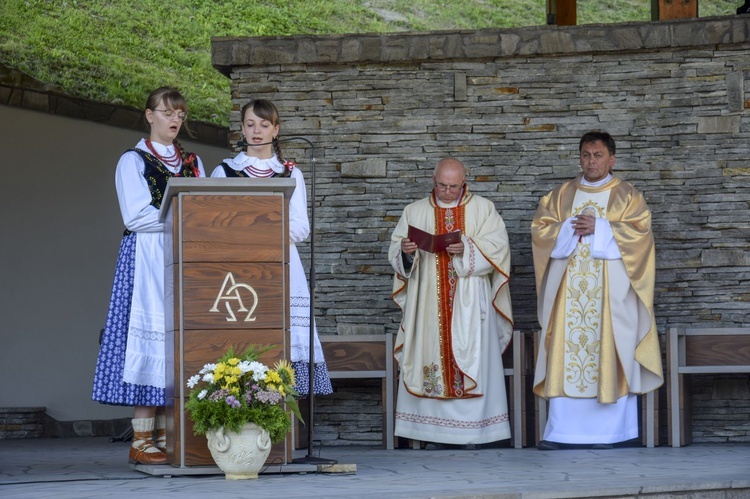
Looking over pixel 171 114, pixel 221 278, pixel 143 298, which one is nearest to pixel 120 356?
pixel 143 298

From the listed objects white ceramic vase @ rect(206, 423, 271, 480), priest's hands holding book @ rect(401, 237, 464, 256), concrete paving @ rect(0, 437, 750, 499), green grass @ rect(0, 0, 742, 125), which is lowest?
concrete paving @ rect(0, 437, 750, 499)

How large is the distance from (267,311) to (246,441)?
52 cm

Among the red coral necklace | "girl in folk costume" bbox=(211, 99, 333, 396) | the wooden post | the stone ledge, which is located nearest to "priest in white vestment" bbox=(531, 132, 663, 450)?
the stone ledge

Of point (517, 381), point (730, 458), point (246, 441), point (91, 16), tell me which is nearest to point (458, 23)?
point (91, 16)

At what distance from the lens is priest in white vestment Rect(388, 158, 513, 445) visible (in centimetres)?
692

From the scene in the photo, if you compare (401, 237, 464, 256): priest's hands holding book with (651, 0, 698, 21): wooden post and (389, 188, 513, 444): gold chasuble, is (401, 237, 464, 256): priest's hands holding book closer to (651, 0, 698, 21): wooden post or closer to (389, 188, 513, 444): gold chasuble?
(389, 188, 513, 444): gold chasuble

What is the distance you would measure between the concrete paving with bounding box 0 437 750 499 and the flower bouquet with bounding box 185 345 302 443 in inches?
8.5

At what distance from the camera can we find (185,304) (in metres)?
4.85

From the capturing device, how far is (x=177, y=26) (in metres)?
15.3

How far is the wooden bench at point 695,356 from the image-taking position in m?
6.89

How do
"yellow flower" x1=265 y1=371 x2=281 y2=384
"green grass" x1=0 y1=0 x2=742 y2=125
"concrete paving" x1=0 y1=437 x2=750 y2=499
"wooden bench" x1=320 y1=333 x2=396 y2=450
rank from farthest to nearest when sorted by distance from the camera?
1. "green grass" x1=0 y1=0 x2=742 y2=125
2. "wooden bench" x1=320 y1=333 x2=396 y2=450
3. "yellow flower" x1=265 y1=371 x2=281 y2=384
4. "concrete paving" x1=0 y1=437 x2=750 y2=499

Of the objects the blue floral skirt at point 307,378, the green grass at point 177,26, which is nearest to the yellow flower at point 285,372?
the blue floral skirt at point 307,378

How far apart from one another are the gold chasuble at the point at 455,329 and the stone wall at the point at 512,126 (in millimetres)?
488

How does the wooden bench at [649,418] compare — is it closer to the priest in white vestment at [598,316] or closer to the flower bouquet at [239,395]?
the priest in white vestment at [598,316]
